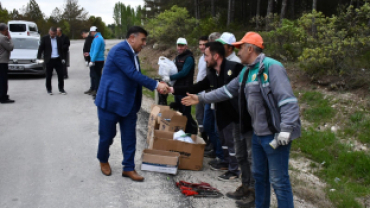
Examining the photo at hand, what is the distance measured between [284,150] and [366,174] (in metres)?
3.21

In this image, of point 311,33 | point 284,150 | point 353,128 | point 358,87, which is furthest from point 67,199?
point 311,33

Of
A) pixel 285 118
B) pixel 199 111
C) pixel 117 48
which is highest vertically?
pixel 117 48

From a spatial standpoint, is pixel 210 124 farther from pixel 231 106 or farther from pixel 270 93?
pixel 270 93

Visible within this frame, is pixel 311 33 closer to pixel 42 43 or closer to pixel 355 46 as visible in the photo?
pixel 355 46

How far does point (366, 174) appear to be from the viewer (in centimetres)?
588

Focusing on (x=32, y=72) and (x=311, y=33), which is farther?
(x=32, y=72)

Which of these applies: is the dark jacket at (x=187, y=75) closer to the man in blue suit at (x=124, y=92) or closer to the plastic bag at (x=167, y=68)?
the plastic bag at (x=167, y=68)

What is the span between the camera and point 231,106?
4738 millimetres

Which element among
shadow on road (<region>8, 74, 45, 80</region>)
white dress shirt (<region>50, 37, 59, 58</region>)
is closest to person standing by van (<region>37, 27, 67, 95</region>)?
white dress shirt (<region>50, 37, 59, 58</region>)

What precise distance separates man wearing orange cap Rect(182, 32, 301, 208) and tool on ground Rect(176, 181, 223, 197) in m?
1.02

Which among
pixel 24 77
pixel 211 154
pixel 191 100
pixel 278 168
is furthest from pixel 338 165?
pixel 24 77

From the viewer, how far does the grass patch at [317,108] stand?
802 centimetres

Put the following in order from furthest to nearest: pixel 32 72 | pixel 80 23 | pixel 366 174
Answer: pixel 80 23 < pixel 32 72 < pixel 366 174

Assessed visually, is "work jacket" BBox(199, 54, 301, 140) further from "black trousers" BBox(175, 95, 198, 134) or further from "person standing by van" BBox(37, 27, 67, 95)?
"person standing by van" BBox(37, 27, 67, 95)
